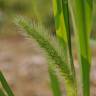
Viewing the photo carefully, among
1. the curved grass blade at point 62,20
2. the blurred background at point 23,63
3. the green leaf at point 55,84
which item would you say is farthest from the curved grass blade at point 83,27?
the blurred background at point 23,63

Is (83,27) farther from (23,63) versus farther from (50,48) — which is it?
(23,63)

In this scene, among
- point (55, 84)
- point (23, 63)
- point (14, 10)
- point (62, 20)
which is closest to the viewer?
point (62, 20)

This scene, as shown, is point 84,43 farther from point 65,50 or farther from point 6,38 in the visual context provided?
point 6,38

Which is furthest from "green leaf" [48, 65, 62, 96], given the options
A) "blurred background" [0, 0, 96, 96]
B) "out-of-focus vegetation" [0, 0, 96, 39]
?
"out-of-focus vegetation" [0, 0, 96, 39]

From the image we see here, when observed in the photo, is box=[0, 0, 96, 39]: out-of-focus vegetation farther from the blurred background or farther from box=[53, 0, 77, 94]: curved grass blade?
box=[53, 0, 77, 94]: curved grass blade

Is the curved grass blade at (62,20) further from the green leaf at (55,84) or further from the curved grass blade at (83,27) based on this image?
the green leaf at (55,84)

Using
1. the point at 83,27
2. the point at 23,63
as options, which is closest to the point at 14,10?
the point at 23,63

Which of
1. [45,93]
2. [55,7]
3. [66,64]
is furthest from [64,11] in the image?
[45,93]

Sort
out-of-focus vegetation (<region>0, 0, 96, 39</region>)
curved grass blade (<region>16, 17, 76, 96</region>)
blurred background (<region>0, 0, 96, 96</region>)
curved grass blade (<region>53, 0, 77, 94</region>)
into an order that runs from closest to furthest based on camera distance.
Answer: curved grass blade (<region>16, 17, 76, 96</region>) → curved grass blade (<region>53, 0, 77, 94</region>) → blurred background (<region>0, 0, 96, 96</region>) → out-of-focus vegetation (<region>0, 0, 96, 39</region>)
